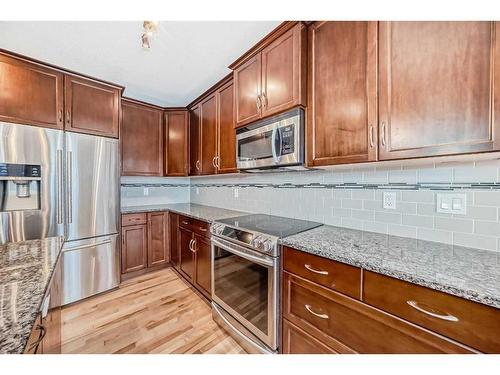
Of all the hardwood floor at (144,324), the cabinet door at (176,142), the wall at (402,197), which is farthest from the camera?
the cabinet door at (176,142)

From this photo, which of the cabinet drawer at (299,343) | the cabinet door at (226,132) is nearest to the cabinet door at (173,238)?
the cabinet door at (226,132)

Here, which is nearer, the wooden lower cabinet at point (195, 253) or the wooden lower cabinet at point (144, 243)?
the wooden lower cabinet at point (195, 253)

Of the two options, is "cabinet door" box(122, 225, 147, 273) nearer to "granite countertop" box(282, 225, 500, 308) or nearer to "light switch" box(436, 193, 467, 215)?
"granite countertop" box(282, 225, 500, 308)

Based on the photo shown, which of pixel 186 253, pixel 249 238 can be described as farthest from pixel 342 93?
pixel 186 253

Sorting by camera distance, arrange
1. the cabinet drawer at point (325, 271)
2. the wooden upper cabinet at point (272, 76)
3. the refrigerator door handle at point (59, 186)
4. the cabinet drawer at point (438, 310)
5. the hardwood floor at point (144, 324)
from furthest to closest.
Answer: the refrigerator door handle at point (59, 186)
the hardwood floor at point (144, 324)
the wooden upper cabinet at point (272, 76)
the cabinet drawer at point (325, 271)
the cabinet drawer at point (438, 310)

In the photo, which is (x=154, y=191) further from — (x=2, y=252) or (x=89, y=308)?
(x=2, y=252)

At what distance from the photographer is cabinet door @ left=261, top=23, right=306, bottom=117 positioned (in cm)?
144

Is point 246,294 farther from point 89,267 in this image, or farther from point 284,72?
point 89,267

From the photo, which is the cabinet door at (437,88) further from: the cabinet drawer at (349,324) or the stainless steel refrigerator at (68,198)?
the stainless steel refrigerator at (68,198)

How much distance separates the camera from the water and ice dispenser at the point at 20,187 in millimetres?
1752

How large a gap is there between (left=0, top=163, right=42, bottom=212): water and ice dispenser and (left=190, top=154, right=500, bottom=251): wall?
2122 mm

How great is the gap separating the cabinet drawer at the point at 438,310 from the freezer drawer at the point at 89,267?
251 cm
